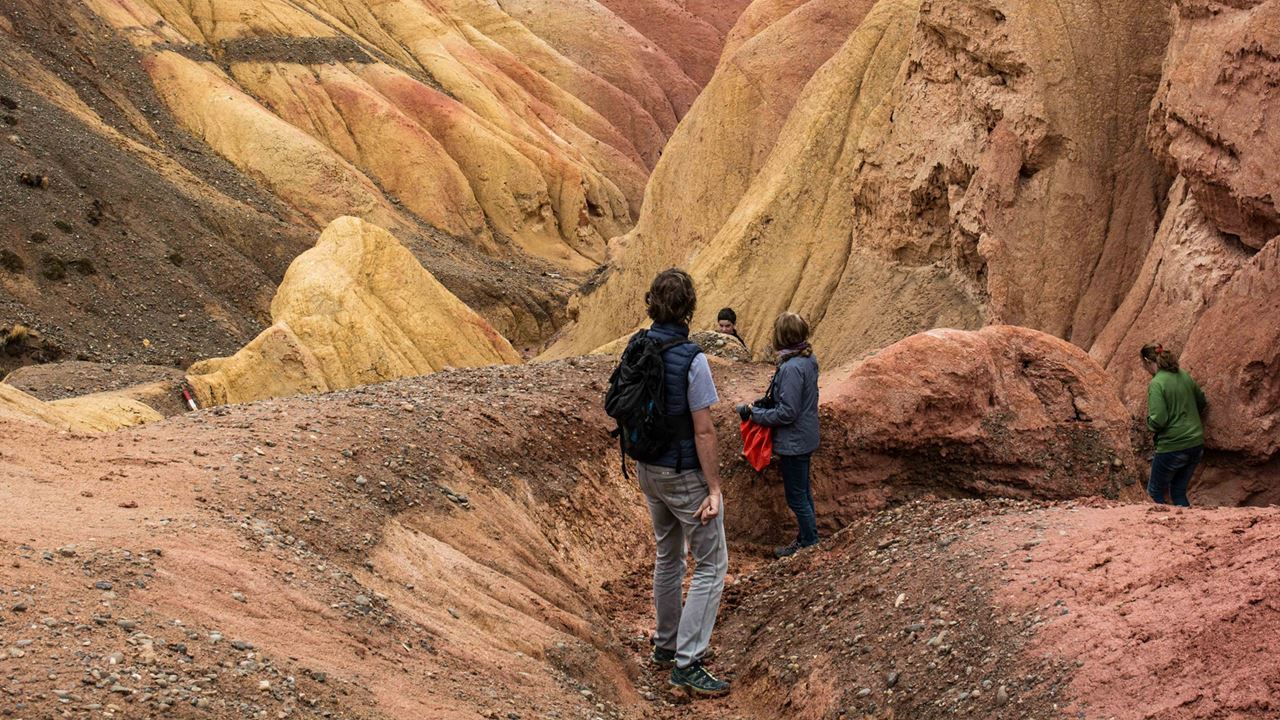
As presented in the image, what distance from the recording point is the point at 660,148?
58.9 m

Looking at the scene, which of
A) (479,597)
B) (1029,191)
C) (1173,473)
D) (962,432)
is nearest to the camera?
(479,597)

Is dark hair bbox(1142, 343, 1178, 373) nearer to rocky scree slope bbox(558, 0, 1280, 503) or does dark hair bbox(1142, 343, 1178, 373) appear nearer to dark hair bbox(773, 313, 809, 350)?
rocky scree slope bbox(558, 0, 1280, 503)

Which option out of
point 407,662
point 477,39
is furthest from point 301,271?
point 477,39

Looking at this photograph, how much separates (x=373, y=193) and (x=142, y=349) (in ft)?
45.3

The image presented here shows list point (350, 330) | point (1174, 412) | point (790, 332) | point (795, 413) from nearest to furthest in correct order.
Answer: point (790, 332) < point (795, 413) < point (1174, 412) < point (350, 330)

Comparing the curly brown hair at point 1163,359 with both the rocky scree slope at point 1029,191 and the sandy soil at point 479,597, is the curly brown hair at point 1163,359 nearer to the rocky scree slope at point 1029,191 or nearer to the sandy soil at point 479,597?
the rocky scree slope at point 1029,191

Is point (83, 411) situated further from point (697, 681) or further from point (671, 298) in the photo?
point (671, 298)

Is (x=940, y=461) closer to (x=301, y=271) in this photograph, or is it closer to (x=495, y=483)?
(x=495, y=483)

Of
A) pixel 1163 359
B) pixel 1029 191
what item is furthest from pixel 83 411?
→ pixel 1029 191

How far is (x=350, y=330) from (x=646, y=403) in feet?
38.9

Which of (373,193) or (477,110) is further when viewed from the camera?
(477,110)

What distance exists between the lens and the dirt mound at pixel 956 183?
51.0 ft

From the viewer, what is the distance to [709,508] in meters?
6.02

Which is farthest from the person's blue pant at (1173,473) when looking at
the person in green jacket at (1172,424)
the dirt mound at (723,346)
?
the dirt mound at (723,346)
